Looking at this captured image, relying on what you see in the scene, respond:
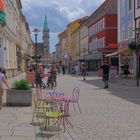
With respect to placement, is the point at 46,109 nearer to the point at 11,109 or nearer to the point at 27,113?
the point at 27,113

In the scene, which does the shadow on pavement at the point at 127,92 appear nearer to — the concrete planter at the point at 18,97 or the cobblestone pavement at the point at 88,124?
the cobblestone pavement at the point at 88,124

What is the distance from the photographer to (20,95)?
18.2 meters

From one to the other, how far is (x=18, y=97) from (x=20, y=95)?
→ 11 cm

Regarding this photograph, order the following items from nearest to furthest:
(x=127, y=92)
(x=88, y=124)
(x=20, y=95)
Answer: (x=88, y=124)
(x=20, y=95)
(x=127, y=92)

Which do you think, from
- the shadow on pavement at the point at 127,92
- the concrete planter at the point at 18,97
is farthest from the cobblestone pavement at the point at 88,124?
the shadow on pavement at the point at 127,92

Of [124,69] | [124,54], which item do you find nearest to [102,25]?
[124,54]

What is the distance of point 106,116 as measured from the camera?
15367 millimetres

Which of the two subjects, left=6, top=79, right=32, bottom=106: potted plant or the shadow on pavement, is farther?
the shadow on pavement

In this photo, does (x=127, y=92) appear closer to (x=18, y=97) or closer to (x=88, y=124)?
(x=18, y=97)

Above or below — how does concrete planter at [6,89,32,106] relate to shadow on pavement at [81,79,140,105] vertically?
above

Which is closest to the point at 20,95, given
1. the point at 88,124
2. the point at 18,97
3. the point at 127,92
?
the point at 18,97

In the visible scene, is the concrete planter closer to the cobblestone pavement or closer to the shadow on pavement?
the cobblestone pavement

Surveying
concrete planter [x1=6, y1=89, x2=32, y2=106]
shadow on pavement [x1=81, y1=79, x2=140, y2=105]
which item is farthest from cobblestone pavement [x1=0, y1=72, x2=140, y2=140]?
shadow on pavement [x1=81, y1=79, x2=140, y2=105]

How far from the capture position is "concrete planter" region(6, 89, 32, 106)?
719 inches
